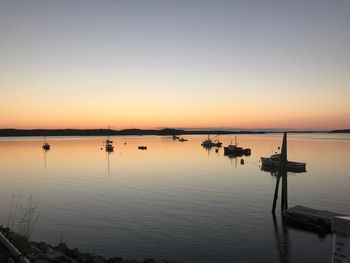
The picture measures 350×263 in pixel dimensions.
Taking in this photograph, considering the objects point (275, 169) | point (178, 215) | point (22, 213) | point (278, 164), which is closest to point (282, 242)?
point (178, 215)

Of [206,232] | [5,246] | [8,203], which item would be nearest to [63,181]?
[8,203]

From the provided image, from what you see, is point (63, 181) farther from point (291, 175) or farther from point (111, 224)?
point (291, 175)

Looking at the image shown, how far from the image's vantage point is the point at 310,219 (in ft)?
96.3

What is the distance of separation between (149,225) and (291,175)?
44.7 m

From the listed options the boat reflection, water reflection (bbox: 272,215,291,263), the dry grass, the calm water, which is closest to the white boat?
the boat reflection

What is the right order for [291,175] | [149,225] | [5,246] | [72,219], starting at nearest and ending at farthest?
1. [5,246]
2. [149,225]
3. [72,219]
4. [291,175]

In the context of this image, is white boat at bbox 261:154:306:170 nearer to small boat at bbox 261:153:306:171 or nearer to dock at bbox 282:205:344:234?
small boat at bbox 261:153:306:171

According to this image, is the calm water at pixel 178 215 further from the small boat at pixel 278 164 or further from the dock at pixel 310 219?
the small boat at pixel 278 164

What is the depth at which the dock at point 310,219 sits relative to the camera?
2831 centimetres

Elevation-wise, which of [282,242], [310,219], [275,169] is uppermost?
[310,219]

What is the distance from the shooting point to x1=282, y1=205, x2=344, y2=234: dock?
28312 millimetres

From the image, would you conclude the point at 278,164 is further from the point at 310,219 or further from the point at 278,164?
the point at 310,219

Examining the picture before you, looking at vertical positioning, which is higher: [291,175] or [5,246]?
[5,246]

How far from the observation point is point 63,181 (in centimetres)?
5712
